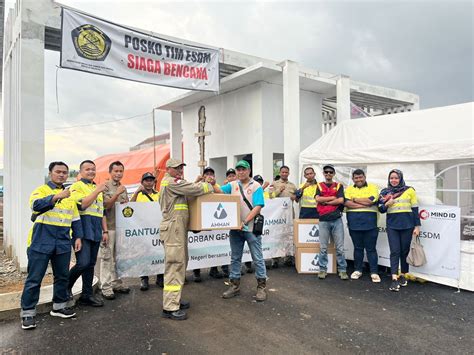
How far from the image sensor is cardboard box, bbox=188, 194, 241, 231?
4.08 meters

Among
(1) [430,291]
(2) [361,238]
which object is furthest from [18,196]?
(1) [430,291]

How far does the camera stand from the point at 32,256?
12.0 ft

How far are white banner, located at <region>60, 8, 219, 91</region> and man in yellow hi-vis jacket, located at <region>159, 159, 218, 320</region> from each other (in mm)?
3512

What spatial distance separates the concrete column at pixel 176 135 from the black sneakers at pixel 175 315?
9.65m

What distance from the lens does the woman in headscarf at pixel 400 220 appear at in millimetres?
5148

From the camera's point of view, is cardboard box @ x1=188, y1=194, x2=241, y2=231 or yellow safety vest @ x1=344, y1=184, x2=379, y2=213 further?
yellow safety vest @ x1=344, y1=184, x2=379, y2=213

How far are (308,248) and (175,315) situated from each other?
2.84 meters

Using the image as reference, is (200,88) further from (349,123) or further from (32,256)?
(32,256)

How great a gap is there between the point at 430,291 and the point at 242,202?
10.00 ft

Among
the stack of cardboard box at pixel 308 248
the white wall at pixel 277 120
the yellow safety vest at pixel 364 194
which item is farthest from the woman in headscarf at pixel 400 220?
the white wall at pixel 277 120

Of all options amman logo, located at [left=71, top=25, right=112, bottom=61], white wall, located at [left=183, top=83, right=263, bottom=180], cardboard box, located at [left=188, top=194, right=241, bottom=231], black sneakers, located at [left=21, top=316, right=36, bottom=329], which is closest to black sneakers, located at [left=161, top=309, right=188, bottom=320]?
cardboard box, located at [left=188, top=194, right=241, bottom=231]

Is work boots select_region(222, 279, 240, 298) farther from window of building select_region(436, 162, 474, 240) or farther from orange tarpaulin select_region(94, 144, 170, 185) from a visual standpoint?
orange tarpaulin select_region(94, 144, 170, 185)

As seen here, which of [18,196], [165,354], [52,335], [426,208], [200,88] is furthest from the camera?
[200,88]

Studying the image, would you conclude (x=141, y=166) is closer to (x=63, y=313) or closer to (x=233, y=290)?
(x=233, y=290)
